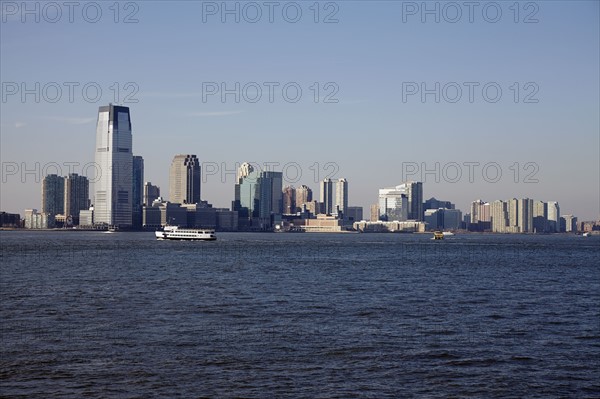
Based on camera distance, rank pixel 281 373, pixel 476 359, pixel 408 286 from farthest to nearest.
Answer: pixel 408 286 → pixel 476 359 → pixel 281 373

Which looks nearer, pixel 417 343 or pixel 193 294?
pixel 417 343

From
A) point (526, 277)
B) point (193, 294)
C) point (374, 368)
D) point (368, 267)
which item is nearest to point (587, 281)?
point (526, 277)

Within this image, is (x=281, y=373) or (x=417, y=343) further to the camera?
(x=417, y=343)

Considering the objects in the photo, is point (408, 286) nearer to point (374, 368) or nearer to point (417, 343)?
point (417, 343)

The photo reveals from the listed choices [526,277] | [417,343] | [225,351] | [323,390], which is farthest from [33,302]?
[526,277]

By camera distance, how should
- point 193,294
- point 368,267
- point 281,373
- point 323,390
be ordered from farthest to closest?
1. point 368,267
2. point 193,294
3. point 281,373
4. point 323,390

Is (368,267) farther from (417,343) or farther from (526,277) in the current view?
(417,343)

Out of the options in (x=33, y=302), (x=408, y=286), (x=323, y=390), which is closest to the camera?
(x=323, y=390)

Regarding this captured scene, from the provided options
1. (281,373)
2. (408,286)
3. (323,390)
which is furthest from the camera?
(408,286)

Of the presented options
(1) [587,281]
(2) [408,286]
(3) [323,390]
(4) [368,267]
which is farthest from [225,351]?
(4) [368,267]
